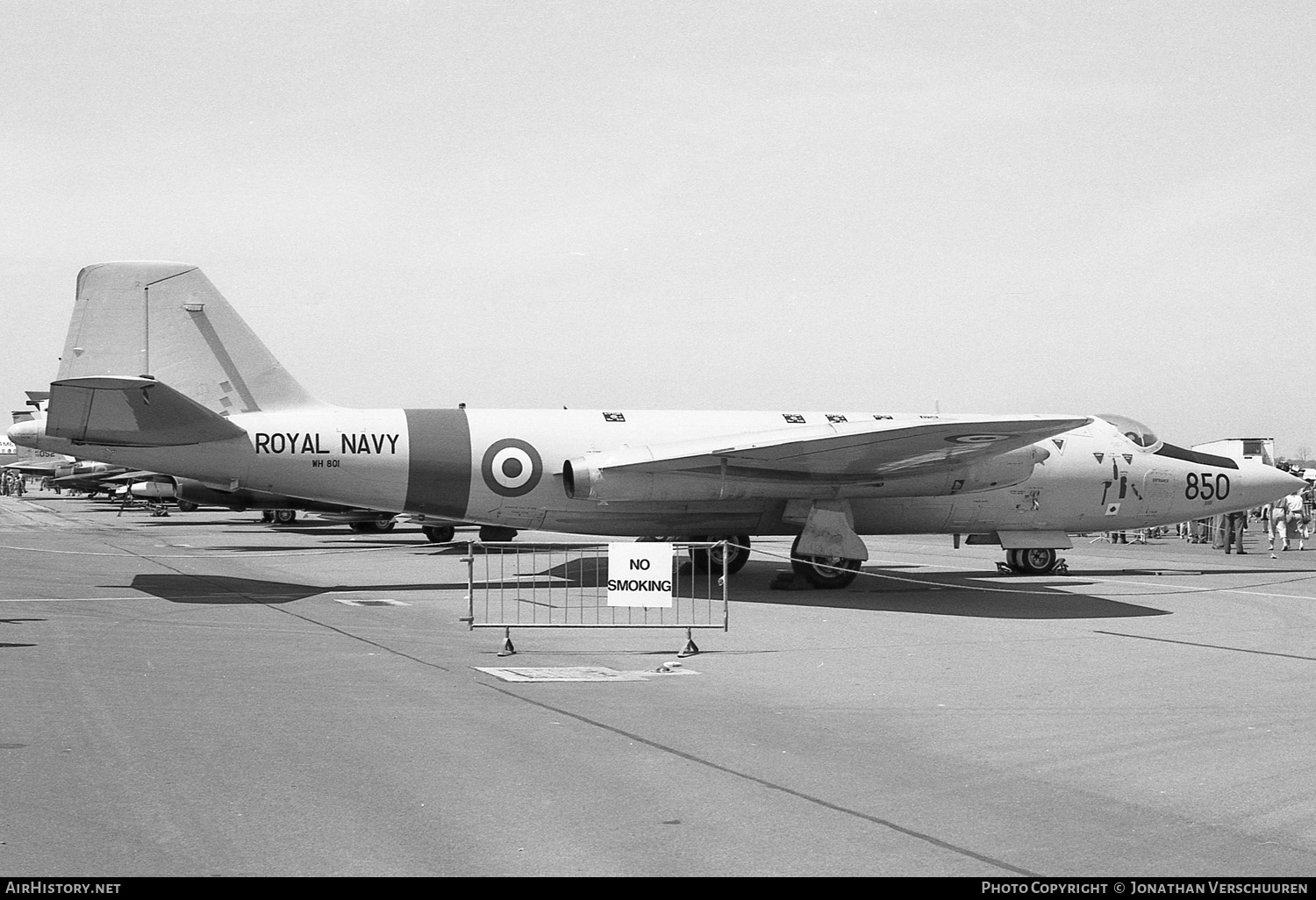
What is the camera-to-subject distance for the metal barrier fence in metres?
12.6

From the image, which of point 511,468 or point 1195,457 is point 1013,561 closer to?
point 1195,457

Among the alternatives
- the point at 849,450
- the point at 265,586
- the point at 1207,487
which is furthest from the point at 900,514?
the point at 265,586

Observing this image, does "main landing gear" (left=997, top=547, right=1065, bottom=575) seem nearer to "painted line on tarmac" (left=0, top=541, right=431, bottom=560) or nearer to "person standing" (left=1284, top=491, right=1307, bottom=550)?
"person standing" (left=1284, top=491, right=1307, bottom=550)

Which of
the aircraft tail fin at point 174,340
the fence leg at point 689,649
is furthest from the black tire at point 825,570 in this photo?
the aircraft tail fin at point 174,340

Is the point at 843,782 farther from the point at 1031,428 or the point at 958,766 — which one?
the point at 1031,428

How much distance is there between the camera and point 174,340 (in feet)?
56.9

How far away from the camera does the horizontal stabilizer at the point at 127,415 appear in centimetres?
1522

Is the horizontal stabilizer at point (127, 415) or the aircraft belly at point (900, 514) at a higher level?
the horizontal stabilizer at point (127, 415)

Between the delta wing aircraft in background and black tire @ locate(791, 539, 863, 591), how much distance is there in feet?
0.11

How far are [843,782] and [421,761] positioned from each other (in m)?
2.47

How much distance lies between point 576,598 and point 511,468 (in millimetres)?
2346

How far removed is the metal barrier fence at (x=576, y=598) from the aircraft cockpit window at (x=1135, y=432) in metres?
7.57

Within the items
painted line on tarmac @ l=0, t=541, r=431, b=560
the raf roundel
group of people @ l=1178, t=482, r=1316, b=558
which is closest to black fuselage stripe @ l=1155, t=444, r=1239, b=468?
group of people @ l=1178, t=482, r=1316, b=558

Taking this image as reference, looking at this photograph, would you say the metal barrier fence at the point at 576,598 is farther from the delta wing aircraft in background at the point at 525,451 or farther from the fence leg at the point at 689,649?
the delta wing aircraft in background at the point at 525,451
